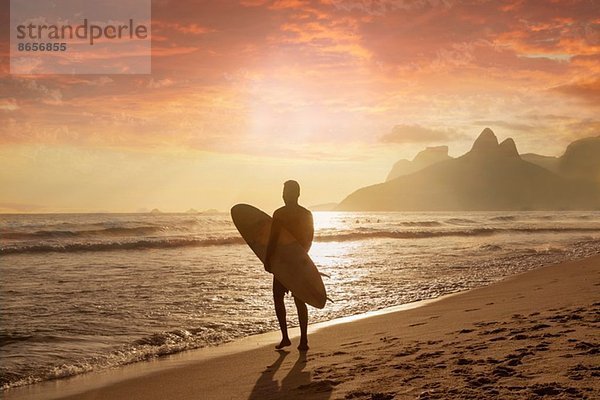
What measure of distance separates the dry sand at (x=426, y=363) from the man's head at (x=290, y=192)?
205cm

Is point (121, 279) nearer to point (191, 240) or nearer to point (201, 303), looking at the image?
point (201, 303)

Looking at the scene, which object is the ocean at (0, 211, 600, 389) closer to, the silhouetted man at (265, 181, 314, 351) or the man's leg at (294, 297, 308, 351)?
the silhouetted man at (265, 181, 314, 351)

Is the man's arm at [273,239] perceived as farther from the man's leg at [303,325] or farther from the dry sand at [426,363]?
the dry sand at [426,363]

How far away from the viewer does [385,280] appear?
15188 millimetres

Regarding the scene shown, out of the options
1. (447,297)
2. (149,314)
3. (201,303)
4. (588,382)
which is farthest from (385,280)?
(588,382)

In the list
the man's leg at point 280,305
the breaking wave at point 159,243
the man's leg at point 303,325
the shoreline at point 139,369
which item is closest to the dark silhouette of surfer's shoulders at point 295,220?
the man's leg at point 280,305

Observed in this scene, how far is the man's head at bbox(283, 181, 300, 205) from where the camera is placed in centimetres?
775

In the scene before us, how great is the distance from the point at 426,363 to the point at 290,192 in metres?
3.20

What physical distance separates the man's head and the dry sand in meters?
2.05

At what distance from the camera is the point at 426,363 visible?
5.46 m

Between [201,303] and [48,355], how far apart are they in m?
4.35

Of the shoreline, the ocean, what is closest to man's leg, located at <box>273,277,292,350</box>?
the shoreline

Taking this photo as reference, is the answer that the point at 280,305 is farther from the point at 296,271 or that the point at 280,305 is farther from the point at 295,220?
the point at 295,220

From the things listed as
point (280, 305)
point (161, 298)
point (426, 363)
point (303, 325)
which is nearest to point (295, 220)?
point (280, 305)
